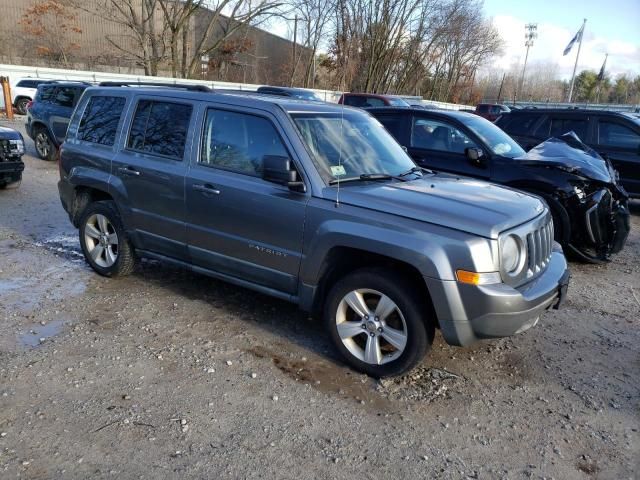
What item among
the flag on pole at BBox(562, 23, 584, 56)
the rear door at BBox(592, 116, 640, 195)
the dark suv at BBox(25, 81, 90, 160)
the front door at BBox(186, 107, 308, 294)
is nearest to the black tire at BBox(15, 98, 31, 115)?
the dark suv at BBox(25, 81, 90, 160)

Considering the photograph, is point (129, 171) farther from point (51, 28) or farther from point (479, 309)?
point (51, 28)

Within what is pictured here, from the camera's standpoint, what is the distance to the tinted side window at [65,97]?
12227mm

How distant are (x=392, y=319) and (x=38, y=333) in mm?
2797

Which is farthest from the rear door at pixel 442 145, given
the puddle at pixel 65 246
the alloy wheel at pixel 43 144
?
the alloy wheel at pixel 43 144

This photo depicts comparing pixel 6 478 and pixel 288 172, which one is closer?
pixel 6 478

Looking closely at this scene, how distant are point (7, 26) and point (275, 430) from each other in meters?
46.5

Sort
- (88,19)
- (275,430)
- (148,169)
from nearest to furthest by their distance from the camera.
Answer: (275,430) → (148,169) → (88,19)

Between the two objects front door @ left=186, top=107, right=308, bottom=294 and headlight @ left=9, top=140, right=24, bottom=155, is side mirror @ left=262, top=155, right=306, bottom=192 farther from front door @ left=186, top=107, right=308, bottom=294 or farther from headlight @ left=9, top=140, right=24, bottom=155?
headlight @ left=9, top=140, right=24, bottom=155

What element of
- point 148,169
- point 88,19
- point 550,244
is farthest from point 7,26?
point 550,244

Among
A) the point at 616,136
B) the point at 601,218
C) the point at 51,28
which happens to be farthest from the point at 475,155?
the point at 51,28

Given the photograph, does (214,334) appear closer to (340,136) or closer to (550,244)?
(340,136)

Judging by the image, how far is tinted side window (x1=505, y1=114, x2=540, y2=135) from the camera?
9672 mm

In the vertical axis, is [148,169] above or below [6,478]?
above

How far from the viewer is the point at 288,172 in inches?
147
